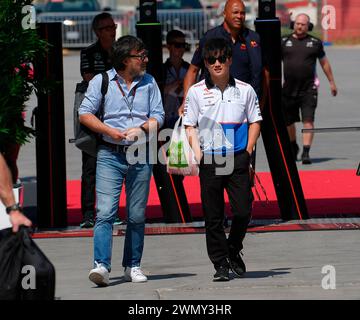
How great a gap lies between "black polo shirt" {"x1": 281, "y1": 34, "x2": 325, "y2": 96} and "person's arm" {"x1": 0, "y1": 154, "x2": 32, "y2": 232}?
397 inches

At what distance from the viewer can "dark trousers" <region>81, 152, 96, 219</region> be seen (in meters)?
11.8

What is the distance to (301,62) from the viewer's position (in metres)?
16.5

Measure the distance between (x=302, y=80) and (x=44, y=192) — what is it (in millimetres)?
5598

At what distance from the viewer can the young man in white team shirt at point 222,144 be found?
29.7ft

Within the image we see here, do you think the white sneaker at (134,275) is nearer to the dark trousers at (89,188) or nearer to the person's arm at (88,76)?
the dark trousers at (89,188)

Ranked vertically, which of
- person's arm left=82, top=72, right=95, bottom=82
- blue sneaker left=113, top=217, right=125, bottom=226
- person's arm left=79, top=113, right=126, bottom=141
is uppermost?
person's arm left=82, top=72, right=95, bottom=82

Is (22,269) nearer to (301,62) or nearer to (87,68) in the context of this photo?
(87,68)

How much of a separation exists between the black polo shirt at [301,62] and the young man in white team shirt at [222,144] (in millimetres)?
7295

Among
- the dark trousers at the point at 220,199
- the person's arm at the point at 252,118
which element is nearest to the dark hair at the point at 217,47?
the person's arm at the point at 252,118

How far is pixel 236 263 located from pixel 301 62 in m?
7.60

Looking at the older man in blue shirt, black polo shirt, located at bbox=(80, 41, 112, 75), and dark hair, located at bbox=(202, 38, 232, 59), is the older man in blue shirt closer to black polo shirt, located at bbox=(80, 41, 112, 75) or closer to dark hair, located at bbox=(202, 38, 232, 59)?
dark hair, located at bbox=(202, 38, 232, 59)

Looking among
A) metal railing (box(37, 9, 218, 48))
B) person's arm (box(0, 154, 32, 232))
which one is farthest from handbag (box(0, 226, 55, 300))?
metal railing (box(37, 9, 218, 48))
